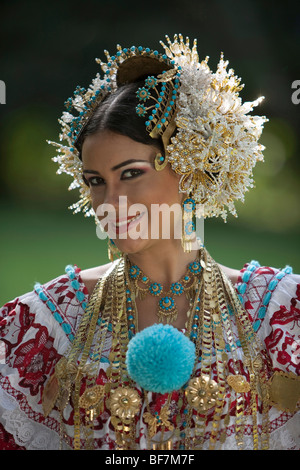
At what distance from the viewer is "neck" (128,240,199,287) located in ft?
5.11

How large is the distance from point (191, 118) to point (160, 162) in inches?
6.9

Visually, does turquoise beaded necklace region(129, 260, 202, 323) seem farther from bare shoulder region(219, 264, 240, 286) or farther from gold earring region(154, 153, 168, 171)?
gold earring region(154, 153, 168, 171)

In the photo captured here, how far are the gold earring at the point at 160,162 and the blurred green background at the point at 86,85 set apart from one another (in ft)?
8.86

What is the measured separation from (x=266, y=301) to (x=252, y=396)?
274mm

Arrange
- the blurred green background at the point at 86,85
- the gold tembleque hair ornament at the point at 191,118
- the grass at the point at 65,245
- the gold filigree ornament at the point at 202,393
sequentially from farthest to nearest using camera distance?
the blurred green background at the point at 86,85
the grass at the point at 65,245
the gold tembleque hair ornament at the point at 191,118
the gold filigree ornament at the point at 202,393

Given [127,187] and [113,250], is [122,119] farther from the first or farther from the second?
[113,250]

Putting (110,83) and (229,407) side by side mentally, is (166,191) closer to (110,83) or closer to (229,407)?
(110,83)

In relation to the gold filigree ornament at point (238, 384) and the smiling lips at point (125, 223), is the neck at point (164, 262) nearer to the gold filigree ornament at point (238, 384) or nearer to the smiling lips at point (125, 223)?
the smiling lips at point (125, 223)

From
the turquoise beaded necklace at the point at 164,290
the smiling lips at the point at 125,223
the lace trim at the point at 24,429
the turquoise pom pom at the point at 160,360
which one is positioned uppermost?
the smiling lips at the point at 125,223

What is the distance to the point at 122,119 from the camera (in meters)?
1.42

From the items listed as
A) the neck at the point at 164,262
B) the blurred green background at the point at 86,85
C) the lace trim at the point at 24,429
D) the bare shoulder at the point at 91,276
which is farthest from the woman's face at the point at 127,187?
the blurred green background at the point at 86,85

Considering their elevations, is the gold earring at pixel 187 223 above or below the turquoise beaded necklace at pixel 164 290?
above

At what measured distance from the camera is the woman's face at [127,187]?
4.58 feet
